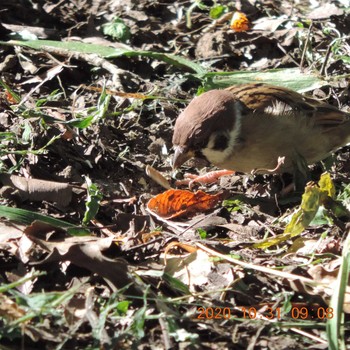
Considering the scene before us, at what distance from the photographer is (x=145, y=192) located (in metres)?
4.37

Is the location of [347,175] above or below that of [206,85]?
below

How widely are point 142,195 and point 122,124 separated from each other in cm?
83

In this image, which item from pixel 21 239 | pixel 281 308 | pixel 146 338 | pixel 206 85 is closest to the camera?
pixel 146 338

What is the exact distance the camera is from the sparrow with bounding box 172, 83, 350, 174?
4332 mm

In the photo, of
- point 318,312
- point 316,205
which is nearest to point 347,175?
point 316,205

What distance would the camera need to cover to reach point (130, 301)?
2.92 metres

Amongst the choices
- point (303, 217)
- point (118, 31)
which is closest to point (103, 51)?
point (118, 31)

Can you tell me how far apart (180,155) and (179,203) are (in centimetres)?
33

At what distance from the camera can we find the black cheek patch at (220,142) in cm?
444

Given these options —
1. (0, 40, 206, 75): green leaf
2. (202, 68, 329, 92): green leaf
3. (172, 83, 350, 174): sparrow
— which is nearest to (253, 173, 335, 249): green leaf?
(172, 83, 350, 174): sparrow

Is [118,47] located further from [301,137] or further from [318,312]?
[318,312]
